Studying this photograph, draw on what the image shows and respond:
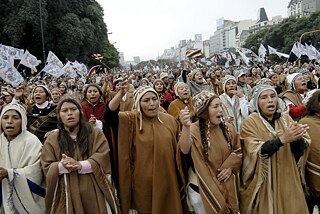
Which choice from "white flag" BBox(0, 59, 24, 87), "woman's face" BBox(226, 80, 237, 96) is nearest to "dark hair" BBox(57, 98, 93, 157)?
"woman's face" BBox(226, 80, 237, 96)

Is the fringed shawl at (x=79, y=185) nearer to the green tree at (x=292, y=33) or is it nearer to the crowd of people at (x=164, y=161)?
the crowd of people at (x=164, y=161)

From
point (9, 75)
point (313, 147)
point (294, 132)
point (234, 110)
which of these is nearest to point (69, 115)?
point (294, 132)

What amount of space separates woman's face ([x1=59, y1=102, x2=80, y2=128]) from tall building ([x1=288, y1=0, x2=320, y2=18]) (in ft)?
292

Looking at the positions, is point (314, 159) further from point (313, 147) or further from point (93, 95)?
point (93, 95)

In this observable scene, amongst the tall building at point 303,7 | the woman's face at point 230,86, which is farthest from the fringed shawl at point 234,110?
the tall building at point 303,7

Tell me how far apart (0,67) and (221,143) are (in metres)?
8.51

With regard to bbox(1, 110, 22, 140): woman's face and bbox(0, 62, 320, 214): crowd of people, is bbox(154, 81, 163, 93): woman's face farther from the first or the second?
bbox(1, 110, 22, 140): woman's face

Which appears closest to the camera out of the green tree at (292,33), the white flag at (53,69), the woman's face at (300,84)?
the woman's face at (300,84)

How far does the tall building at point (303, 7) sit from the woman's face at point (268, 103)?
289 feet

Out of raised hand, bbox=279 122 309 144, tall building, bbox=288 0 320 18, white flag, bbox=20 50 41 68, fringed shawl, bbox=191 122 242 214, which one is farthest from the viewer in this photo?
tall building, bbox=288 0 320 18

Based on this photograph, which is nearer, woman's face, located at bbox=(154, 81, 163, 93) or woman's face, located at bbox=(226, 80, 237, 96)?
woman's face, located at bbox=(226, 80, 237, 96)

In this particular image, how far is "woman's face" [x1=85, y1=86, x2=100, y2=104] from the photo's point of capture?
5305 mm

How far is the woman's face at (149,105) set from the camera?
3.66 metres

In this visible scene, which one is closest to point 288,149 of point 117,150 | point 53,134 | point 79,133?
point 117,150
